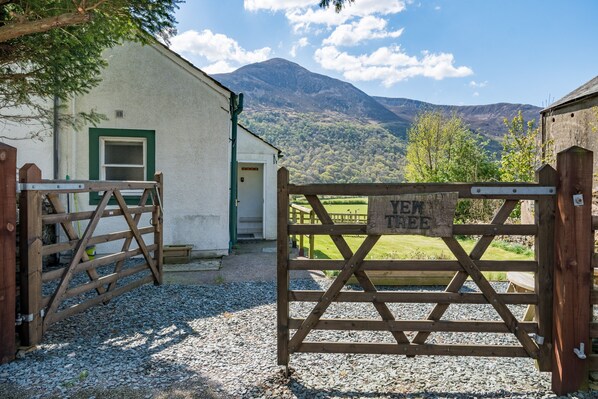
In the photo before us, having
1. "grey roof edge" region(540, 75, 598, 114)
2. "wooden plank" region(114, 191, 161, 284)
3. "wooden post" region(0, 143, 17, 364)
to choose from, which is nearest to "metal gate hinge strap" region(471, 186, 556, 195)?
"wooden post" region(0, 143, 17, 364)

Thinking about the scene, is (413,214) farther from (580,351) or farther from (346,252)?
(580,351)

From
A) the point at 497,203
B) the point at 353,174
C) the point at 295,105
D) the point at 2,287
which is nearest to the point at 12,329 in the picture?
the point at 2,287

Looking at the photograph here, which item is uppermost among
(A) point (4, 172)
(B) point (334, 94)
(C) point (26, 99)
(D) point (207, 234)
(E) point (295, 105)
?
(B) point (334, 94)

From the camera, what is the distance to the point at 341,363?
3.68m

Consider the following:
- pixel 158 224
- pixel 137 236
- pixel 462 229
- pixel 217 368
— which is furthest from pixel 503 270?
pixel 158 224

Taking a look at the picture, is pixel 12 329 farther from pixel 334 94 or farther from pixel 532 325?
pixel 334 94

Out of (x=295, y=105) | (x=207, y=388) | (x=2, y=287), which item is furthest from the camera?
(x=295, y=105)

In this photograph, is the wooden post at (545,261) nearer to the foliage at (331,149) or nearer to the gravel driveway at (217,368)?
the gravel driveway at (217,368)

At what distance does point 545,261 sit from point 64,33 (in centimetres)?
649

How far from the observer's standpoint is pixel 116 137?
8844 millimetres

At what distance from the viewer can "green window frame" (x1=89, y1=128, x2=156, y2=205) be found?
8680 millimetres

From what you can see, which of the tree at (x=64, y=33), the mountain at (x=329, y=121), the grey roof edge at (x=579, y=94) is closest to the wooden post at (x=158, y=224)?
the tree at (x=64, y=33)

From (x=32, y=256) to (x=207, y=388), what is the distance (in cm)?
247

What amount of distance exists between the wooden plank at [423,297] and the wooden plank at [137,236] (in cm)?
368
